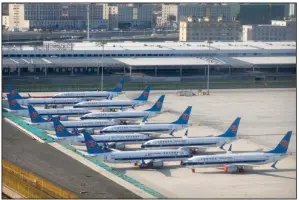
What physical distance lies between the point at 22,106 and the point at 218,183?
36.8m

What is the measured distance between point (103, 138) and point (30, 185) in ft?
45.9

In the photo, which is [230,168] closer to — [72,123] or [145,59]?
[72,123]

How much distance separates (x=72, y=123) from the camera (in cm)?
7556

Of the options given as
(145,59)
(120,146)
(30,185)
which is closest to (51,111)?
(120,146)

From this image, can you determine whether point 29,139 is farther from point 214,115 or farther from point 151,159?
point 214,115

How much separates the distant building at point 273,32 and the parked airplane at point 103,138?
105 metres

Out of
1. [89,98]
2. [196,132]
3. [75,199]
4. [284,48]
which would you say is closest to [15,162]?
[75,199]

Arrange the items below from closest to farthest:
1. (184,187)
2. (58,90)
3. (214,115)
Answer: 1. (184,187)
2. (214,115)
3. (58,90)

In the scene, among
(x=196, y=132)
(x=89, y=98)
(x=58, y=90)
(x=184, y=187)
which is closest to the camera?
(x=184, y=187)

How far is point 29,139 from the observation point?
73.9 meters

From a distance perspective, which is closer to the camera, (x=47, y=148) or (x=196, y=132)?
(x=47, y=148)

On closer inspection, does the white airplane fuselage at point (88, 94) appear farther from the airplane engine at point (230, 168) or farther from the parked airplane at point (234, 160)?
the airplane engine at point (230, 168)

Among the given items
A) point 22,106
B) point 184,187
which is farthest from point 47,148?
point 22,106

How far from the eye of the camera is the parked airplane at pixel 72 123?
7556 cm
